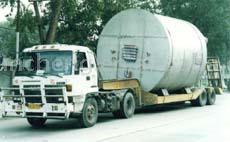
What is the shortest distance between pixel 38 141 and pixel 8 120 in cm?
622

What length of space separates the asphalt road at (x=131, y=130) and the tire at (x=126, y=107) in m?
0.30

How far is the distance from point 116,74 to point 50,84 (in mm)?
7445

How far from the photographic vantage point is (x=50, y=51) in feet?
50.8

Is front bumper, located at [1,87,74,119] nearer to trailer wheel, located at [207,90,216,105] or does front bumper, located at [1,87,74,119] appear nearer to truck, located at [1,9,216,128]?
truck, located at [1,9,216,128]

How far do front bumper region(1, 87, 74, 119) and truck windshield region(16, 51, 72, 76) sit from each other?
0.60 m

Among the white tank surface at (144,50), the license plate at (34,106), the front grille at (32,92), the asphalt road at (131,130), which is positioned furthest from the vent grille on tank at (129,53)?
the license plate at (34,106)

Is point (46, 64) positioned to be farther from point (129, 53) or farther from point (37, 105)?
point (129, 53)

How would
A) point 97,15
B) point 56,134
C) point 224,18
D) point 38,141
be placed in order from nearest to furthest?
point 38,141
point 56,134
point 97,15
point 224,18

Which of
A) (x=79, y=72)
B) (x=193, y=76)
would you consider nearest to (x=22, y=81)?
(x=79, y=72)

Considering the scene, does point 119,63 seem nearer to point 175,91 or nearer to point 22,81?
point 175,91

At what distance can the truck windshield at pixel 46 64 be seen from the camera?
15.1 m

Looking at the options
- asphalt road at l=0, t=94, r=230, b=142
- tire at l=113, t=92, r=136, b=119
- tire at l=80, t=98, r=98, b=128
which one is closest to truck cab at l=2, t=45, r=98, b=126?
tire at l=80, t=98, r=98, b=128

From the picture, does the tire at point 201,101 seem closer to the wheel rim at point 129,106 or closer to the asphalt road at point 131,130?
the asphalt road at point 131,130

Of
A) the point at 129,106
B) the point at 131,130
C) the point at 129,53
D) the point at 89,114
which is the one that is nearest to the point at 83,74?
the point at 89,114
